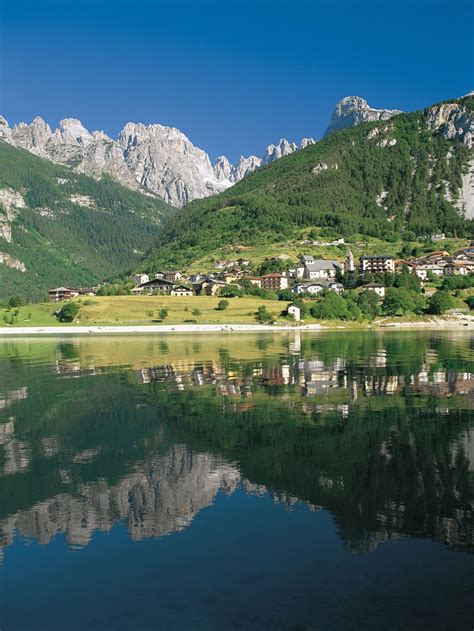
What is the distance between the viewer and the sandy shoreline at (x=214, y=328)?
13812 cm

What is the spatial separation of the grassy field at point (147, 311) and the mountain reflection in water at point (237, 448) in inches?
3490

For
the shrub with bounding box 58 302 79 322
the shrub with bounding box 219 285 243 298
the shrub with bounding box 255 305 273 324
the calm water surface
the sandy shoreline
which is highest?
the shrub with bounding box 219 285 243 298

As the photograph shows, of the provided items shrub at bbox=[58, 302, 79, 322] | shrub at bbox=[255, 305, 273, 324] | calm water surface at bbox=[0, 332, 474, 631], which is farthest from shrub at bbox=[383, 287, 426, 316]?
calm water surface at bbox=[0, 332, 474, 631]

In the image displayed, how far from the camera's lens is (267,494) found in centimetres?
2392

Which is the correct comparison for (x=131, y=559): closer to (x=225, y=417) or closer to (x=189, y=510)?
(x=189, y=510)

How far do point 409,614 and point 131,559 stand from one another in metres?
8.32

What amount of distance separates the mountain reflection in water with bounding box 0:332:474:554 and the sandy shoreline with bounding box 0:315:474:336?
76.8m

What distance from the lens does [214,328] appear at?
140m

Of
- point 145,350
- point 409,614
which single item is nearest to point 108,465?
point 409,614

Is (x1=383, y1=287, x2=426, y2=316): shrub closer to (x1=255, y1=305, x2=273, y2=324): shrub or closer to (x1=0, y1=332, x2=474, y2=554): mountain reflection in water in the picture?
(x1=255, y1=305, x2=273, y2=324): shrub

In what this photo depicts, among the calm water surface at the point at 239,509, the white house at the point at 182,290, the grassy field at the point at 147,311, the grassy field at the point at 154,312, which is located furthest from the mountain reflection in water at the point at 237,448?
the white house at the point at 182,290

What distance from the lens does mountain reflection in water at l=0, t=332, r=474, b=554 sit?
21.6 meters

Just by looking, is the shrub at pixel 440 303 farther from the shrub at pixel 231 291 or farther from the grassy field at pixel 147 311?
the shrub at pixel 231 291

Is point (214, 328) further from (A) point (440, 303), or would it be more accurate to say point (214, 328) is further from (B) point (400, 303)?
(A) point (440, 303)
